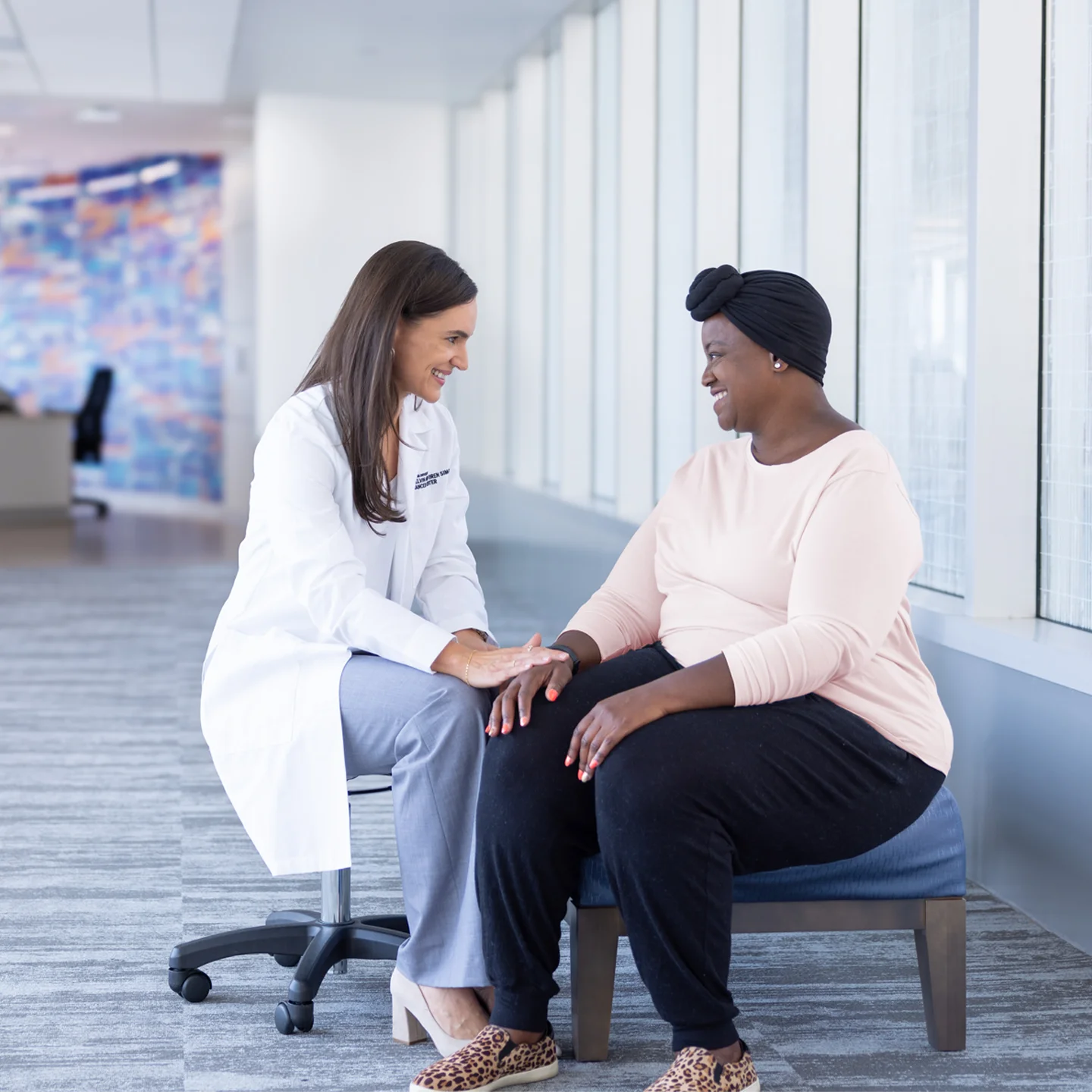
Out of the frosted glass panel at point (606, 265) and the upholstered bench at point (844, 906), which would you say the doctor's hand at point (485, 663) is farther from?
the frosted glass panel at point (606, 265)

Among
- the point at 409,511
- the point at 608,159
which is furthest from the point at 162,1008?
the point at 608,159

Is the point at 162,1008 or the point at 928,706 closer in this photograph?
the point at 928,706

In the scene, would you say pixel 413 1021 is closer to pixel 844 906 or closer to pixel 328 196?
pixel 844 906

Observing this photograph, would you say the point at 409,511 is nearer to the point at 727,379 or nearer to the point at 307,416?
the point at 307,416

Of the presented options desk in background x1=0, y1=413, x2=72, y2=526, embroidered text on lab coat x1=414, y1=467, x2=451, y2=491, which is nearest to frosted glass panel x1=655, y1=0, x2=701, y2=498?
embroidered text on lab coat x1=414, y1=467, x2=451, y2=491

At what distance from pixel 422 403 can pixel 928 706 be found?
37.8 inches

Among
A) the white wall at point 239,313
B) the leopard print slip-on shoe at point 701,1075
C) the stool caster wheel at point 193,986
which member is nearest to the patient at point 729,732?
the leopard print slip-on shoe at point 701,1075

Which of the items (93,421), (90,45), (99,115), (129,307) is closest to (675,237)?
(90,45)

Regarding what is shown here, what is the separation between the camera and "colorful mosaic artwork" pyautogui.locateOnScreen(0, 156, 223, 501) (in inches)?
519

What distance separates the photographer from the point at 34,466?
1120cm

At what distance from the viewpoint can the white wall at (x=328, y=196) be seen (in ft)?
30.0

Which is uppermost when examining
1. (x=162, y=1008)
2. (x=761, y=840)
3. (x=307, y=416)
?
(x=307, y=416)

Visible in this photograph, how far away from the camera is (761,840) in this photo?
198cm

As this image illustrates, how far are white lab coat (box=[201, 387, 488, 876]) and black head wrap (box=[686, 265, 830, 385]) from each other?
0.54m
